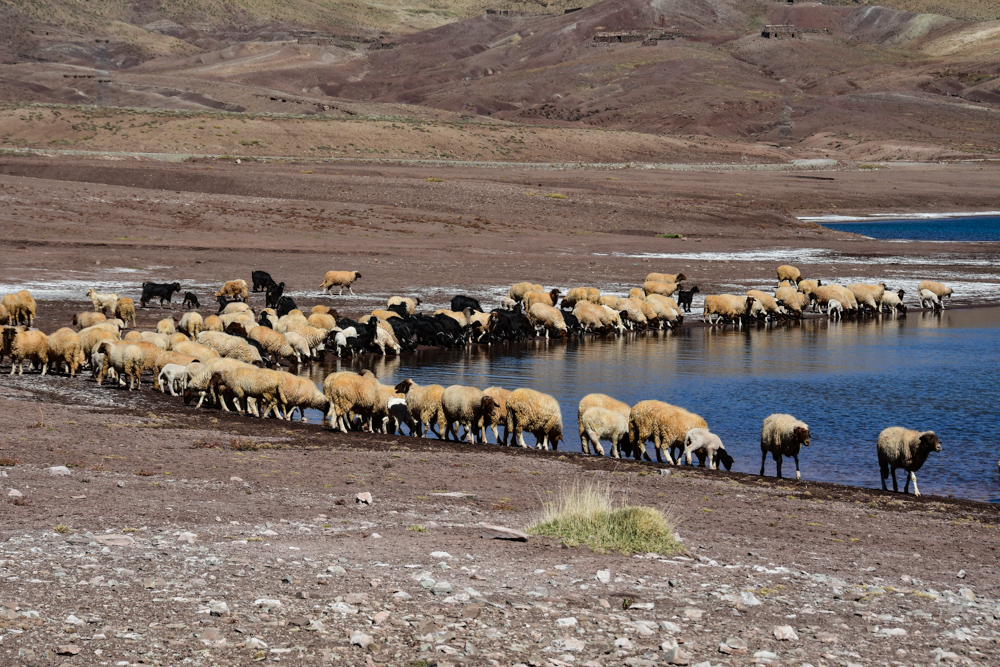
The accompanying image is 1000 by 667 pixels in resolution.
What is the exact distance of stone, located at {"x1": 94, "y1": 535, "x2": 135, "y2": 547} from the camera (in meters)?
9.05

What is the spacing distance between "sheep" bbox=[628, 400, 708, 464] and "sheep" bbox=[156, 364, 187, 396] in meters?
7.38

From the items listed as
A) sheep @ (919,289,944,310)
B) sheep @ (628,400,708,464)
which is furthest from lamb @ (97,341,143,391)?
sheep @ (919,289,944,310)

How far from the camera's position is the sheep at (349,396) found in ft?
54.5

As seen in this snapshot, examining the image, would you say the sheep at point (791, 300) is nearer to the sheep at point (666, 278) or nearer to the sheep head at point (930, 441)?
the sheep at point (666, 278)

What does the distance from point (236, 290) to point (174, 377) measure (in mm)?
11347

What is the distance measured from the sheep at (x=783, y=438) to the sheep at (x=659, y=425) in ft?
3.03

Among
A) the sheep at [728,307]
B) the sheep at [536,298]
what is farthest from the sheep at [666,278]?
the sheep at [536,298]

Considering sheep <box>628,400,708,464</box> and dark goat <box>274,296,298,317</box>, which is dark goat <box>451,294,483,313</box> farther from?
sheep <box>628,400,708,464</box>

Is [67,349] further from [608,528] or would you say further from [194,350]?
[608,528]

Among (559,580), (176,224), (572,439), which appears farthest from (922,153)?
(559,580)

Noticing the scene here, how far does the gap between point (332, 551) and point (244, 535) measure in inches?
36.3

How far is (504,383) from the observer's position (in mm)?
21219

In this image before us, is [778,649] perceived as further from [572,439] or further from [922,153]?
[922,153]

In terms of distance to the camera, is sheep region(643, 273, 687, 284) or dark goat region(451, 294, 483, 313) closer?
dark goat region(451, 294, 483, 313)
